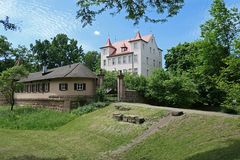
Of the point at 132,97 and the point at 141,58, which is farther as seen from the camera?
the point at 141,58

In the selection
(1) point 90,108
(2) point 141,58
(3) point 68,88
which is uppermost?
(2) point 141,58

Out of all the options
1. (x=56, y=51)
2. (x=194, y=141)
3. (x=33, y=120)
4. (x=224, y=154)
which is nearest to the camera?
(x=224, y=154)

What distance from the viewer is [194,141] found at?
1186cm

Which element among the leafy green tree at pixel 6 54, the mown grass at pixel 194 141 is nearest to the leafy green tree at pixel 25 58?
the leafy green tree at pixel 6 54

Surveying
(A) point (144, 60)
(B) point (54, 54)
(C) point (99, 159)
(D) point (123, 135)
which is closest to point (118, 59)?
(A) point (144, 60)

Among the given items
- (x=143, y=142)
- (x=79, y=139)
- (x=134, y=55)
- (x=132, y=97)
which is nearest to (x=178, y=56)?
(x=134, y=55)

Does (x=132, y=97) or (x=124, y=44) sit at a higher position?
(x=124, y=44)

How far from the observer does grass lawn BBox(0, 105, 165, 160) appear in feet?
42.9

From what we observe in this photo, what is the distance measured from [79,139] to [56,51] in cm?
5341

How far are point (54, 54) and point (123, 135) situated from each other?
2139 inches

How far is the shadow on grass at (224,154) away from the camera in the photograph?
8.95 metres

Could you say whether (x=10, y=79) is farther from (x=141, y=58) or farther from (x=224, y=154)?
(x=141, y=58)

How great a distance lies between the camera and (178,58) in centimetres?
4478

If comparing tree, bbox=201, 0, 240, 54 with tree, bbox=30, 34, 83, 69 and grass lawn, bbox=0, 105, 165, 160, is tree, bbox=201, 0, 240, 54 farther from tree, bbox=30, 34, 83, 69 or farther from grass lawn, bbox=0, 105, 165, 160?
tree, bbox=30, 34, 83, 69
